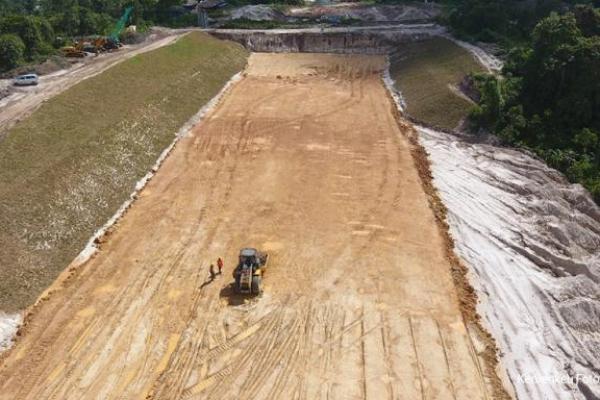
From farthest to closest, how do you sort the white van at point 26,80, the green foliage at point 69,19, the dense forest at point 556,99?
1. the green foliage at point 69,19
2. the white van at point 26,80
3. the dense forest at point 556,99

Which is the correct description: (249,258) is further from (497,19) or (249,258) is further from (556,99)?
(497,19)

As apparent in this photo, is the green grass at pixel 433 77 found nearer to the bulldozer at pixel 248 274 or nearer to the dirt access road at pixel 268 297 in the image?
the dirt access road at pixel 268 297

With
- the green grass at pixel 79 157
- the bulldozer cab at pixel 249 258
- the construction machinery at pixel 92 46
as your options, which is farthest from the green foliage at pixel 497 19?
the bulldozer cab at pixel 249 258

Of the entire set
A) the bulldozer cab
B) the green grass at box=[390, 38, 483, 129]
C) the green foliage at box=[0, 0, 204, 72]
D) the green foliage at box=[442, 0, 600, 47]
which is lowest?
the bulldozer cab

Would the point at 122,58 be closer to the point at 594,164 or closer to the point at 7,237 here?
the point at 7,237

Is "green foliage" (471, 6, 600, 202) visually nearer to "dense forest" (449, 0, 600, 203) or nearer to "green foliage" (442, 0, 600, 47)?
"dense forest" (449, 0, 600, 203)

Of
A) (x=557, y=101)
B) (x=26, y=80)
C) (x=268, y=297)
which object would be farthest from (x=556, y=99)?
(x=26, y=80)

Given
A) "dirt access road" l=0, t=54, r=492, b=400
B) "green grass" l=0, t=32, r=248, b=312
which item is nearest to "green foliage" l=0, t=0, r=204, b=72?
"green grass" l=0, t=32, r=248, b=312
